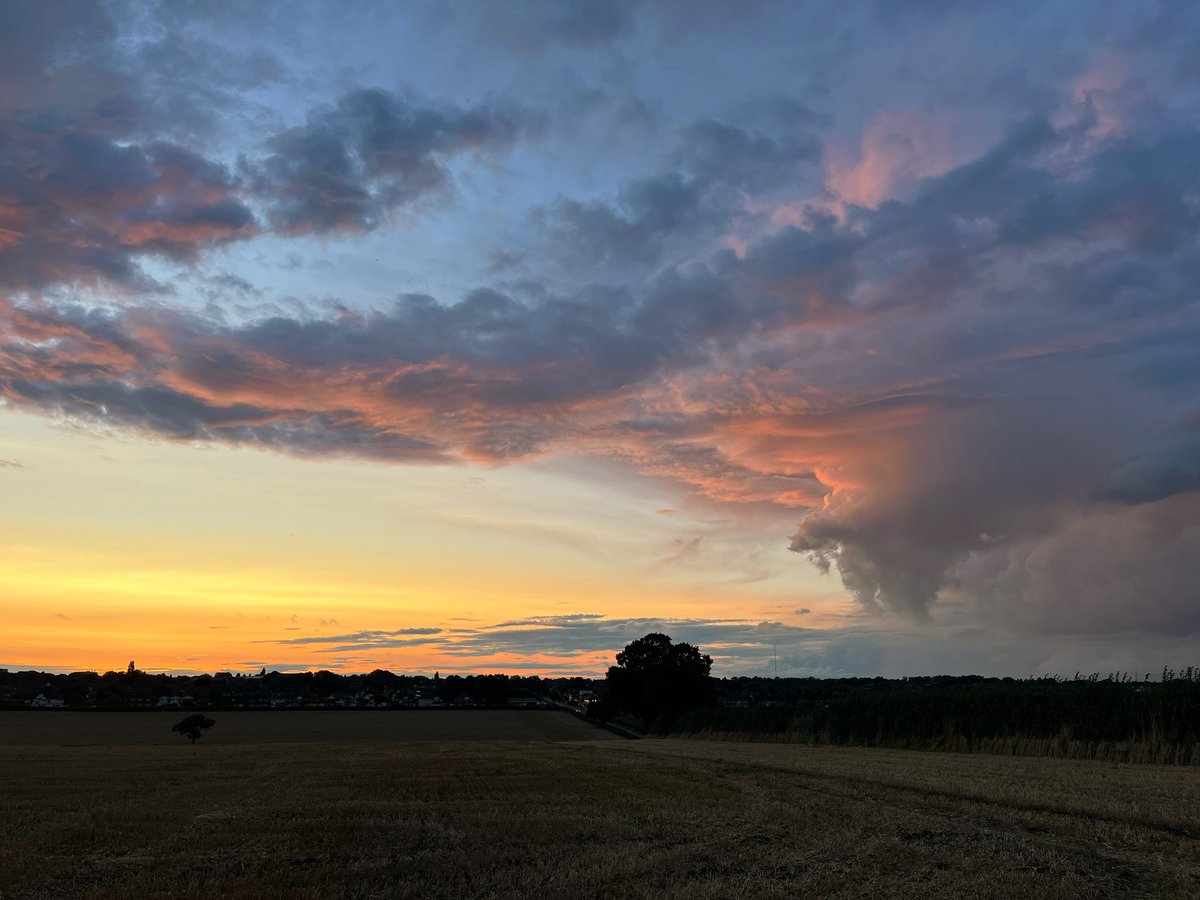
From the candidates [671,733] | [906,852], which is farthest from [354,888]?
[671,733]

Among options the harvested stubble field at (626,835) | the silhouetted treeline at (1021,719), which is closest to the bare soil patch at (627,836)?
the harvested stubble field at (626,835)

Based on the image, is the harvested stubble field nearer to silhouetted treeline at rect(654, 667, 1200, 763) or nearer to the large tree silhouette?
silhouetted treeline at rect(654, 667, 1200, 763)

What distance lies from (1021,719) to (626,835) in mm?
36709

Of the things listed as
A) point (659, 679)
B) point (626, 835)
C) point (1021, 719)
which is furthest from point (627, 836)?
point (659, 679)

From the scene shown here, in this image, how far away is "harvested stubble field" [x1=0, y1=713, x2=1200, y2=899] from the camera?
11828 mm

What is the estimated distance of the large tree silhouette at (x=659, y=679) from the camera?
112688 millimetres

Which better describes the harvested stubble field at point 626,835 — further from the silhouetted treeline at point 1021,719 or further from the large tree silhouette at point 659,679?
the large tree silhouette at point 659,679

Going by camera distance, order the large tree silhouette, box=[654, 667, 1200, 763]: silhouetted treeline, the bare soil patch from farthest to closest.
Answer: the large tree silhouette, box=[654, 667, 1200, 763]: silhouetted treeline, the bare soil patch

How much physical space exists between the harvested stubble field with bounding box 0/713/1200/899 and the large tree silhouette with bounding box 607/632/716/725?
87.5m

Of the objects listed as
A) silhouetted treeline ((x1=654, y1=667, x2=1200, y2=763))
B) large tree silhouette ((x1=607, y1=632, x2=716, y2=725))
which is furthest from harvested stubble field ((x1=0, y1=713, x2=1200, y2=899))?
large tree silhouette ((x1=607, y1=632, x2=716, y2=725))

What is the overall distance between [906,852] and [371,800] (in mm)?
13659

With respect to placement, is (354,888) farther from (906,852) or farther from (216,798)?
(216,798)

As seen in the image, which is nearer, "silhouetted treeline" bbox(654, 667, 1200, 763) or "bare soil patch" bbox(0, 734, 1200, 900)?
"bare soil patch" bbox(0, 734, 1200, 900)

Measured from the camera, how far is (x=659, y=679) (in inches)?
4456
